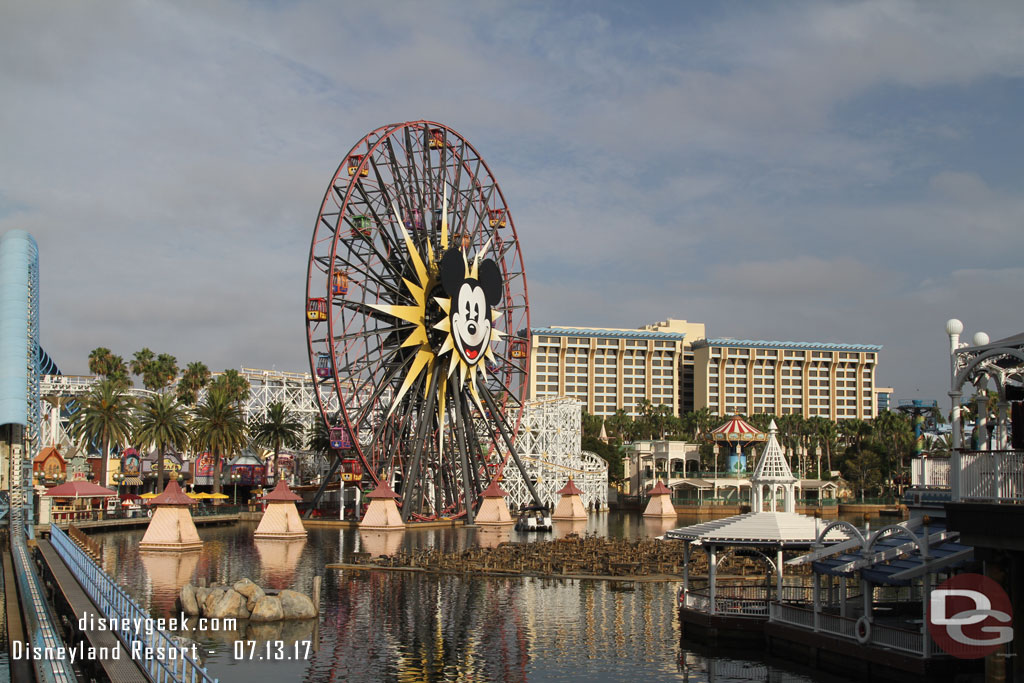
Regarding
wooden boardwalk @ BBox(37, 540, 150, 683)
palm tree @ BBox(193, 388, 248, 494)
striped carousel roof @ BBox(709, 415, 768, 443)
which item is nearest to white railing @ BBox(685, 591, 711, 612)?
wooden boardwalk @ BBox(37, 540, 150, 683)

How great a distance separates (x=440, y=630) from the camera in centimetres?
3531

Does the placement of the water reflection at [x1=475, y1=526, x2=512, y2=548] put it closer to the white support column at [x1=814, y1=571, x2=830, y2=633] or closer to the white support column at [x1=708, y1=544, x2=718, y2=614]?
the white support column at [x1=708, y1=544, x2=718, y2=614]

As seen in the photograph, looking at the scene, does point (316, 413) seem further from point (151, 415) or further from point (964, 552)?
point (964, 552)

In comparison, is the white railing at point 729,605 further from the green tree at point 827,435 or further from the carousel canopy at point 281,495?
the green tree at point 827,435

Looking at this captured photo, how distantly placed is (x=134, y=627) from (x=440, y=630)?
14.4 metres

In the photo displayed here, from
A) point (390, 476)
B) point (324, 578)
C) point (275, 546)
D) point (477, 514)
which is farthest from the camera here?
point (477, 514)

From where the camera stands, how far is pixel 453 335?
80812 millimetres

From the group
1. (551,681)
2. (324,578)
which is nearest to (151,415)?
(324,578)

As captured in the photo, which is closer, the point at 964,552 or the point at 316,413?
the point at 964,552

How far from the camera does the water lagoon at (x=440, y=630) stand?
95.8 ft

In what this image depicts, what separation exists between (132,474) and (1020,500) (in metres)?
97.8

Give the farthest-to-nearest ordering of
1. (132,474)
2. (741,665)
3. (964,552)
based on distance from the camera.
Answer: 1. (132,474)
2. (741,665)
3. (964,552)

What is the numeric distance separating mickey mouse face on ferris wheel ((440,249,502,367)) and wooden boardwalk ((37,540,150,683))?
42.7m

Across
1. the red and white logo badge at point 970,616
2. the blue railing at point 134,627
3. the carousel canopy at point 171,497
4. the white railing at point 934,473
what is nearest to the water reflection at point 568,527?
the carousel canopy at point 171,497
